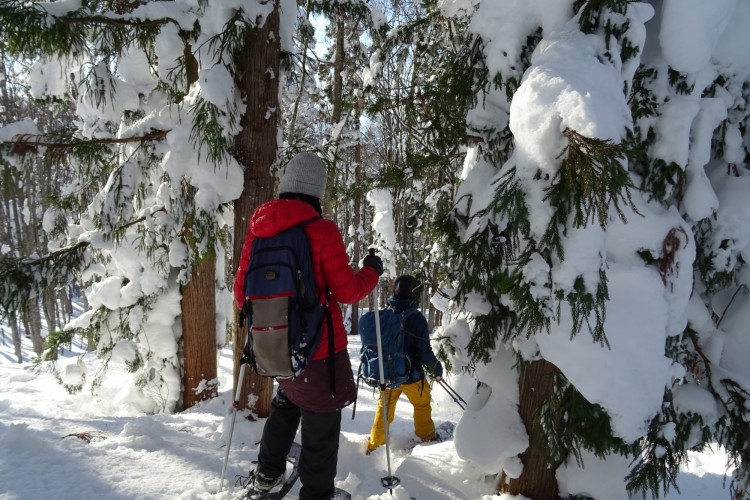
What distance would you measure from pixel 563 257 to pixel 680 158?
124 cm

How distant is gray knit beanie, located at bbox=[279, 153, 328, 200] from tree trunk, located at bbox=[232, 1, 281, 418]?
1.44 m

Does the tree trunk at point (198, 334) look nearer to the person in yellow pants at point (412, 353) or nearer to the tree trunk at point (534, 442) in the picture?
the person in yellow pants at point (412, 353)

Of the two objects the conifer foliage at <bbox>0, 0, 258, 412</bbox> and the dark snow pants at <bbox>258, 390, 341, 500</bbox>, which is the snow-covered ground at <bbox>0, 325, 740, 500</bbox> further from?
the conifer foliage at <bbox>0, 0, 258, 412</bbox>

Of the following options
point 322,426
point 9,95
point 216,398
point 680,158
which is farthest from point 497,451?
point 9,95

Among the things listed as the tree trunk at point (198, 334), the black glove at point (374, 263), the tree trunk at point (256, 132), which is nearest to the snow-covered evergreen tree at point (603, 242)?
the black glove at point (374, 263)

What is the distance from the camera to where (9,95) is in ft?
51.3

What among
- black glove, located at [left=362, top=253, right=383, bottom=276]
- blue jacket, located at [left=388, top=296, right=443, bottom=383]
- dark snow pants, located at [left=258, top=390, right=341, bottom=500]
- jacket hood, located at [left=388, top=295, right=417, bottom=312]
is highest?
black glove, located at [left=362, top=253, right=383, bottom=276]

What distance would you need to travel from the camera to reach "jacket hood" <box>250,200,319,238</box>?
2492 millimetres

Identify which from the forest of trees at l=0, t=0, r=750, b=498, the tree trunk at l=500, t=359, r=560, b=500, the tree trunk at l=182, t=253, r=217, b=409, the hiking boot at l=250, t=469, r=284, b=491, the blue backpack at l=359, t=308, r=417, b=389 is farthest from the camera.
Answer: the tree trunk at l=182, t=253, r=217, b=409

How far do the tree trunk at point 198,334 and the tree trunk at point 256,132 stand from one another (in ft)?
6.36

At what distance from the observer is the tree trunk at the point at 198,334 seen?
19.3 ft

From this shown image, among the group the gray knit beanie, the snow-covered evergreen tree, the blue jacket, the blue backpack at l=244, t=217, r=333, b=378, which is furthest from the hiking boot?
the gray knit beanie

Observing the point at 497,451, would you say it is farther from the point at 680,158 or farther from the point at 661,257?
the point at 680,158

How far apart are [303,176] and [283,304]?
0.84m
